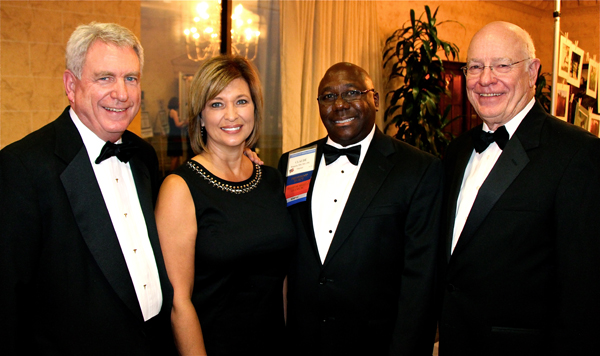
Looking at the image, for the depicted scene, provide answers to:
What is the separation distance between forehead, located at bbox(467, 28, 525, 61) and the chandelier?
10.6 ft

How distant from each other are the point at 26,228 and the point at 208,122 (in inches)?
34.7

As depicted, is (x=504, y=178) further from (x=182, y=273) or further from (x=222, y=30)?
(x=222, y=30)

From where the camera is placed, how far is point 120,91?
5.28ft

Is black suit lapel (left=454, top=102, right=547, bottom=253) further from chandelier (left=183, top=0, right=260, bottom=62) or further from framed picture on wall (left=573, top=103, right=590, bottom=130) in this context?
chandelier (left=183, top=0, right=260, bottom=62)

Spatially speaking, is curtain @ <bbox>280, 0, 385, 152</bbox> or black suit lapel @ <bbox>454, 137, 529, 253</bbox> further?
curtain @ <bbox>280, 0, 385, 152</bbox>

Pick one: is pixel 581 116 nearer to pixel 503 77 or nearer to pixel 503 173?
pixel 503 77

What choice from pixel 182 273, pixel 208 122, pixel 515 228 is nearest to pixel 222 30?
pixel 208 122

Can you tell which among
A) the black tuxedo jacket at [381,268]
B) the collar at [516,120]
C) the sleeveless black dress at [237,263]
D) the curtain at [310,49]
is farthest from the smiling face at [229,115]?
the curtain at [310,49]

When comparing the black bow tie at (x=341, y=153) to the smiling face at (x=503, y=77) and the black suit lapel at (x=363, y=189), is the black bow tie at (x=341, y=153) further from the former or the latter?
the smiling face at (x=503, y=77)

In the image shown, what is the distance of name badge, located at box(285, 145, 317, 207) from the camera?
2.12 meters

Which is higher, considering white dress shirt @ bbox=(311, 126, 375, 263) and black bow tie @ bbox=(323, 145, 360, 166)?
black bow tie @ bbox=(323, 145, 360, 166)

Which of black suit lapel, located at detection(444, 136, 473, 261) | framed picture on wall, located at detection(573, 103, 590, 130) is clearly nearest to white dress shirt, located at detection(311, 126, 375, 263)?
black suit lapel, located at detection(444, 136, 473, 261)

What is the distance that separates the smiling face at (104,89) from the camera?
5.19ft

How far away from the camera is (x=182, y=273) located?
1.78 meters
